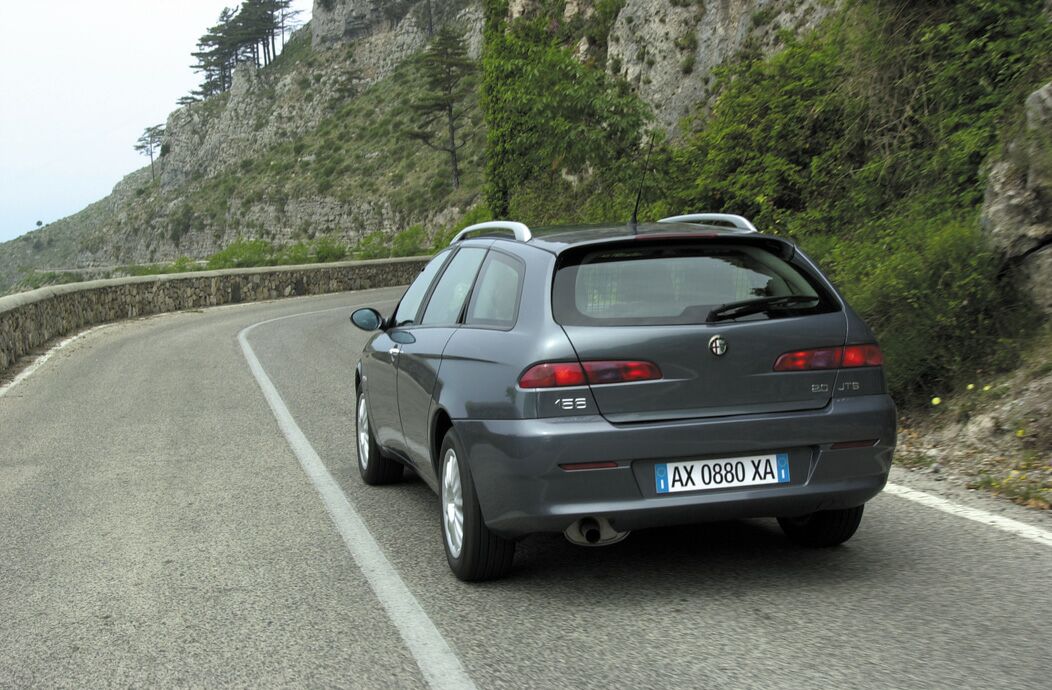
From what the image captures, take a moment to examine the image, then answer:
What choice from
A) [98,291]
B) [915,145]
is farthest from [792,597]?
[98,291]

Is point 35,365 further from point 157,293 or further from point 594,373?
point 594,373

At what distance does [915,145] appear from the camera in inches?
523

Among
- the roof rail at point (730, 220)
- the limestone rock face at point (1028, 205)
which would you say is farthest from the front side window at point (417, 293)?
the limestone rock face at point (1028, 205)

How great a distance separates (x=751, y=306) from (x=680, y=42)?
114 ft

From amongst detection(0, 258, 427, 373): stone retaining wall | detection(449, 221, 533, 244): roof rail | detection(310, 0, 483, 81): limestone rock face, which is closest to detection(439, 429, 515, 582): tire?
detection(449, 221, 533, 244): roof rail

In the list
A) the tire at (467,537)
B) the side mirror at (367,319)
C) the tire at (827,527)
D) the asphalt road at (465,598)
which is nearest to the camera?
the asphalt road at (465,598)

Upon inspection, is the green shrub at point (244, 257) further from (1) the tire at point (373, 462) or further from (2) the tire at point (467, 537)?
(2) the tire at point (467, 537)

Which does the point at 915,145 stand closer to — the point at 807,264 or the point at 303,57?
the point at 807,264

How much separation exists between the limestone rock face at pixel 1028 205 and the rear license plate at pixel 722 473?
14.3 feet

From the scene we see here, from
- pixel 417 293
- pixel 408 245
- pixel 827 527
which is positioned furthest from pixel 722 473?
pixel 408 245

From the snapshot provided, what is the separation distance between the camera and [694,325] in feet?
15.4

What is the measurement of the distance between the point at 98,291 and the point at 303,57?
390 ft

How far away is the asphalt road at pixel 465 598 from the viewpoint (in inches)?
153

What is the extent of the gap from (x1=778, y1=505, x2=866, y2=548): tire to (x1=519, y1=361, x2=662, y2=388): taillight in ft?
4.10
